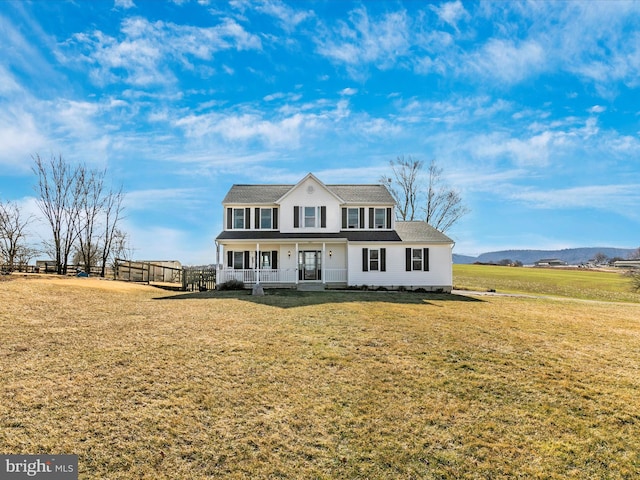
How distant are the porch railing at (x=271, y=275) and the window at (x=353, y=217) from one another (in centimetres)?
Result: 333

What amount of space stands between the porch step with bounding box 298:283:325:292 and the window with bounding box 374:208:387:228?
5748 millimetres

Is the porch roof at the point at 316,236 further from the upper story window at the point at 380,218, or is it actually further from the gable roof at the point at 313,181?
the gable roof at the point at 313,181

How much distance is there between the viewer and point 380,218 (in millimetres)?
26688

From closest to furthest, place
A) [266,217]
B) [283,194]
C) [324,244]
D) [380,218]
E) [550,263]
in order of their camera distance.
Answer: [324,244], [266,217], [380,218], [283,194], [550,263]

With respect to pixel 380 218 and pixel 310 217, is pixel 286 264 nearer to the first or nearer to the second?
pixel 310 217

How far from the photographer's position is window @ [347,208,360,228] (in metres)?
26.5

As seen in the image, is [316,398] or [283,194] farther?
[283,194]

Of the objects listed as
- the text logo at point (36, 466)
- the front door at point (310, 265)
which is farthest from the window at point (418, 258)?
the text logo at point (36, 466)

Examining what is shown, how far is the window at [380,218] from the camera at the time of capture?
87.3ft

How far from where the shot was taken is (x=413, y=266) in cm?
2491

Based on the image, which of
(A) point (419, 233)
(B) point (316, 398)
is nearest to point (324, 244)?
(A) point (419, 233)

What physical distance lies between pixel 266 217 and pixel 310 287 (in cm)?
569

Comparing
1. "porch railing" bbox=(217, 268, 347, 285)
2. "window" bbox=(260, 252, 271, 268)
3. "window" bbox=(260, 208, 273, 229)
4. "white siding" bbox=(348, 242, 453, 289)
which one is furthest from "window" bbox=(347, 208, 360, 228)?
"window" bbox=(260, 252, 271, 268)

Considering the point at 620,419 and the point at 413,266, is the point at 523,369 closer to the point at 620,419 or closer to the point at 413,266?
the point at 620,419
